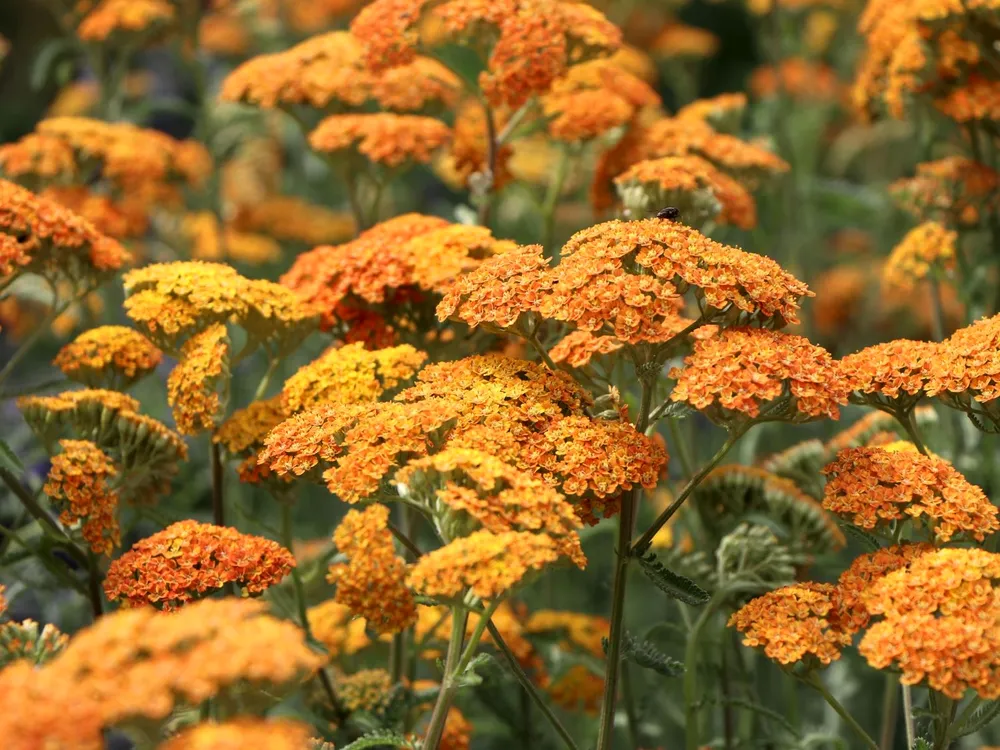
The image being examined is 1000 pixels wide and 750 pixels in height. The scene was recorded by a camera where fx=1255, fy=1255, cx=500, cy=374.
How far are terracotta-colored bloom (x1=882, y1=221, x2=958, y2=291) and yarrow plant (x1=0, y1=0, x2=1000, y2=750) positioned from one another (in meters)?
0.03

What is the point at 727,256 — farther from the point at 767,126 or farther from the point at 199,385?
the point at 767,126

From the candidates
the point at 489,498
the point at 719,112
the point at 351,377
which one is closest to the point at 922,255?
the point at 719,112

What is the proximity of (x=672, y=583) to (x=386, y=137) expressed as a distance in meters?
2.41

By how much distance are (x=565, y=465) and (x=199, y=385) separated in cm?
134

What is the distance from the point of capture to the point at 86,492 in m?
3.80

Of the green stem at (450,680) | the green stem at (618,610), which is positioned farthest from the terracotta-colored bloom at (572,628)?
the green stem at (450,680)

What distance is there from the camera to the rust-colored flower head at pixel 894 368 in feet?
11.8

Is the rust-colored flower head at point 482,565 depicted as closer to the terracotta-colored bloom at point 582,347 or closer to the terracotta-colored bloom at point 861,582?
the terracotta-colored bloom at point 582,347

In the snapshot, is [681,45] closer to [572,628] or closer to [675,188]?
[675,188]

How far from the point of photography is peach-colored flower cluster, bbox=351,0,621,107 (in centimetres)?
460

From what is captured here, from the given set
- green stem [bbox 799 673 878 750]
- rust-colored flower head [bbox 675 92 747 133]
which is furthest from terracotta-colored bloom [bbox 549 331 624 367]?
rust-colored flower head [bbox 675 92 747 133]

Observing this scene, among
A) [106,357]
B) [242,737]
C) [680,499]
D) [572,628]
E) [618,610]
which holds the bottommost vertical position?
[572,628]

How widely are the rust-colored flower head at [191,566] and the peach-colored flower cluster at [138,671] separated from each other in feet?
2.83

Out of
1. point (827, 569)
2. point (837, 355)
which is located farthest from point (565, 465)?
point (837, 355)
